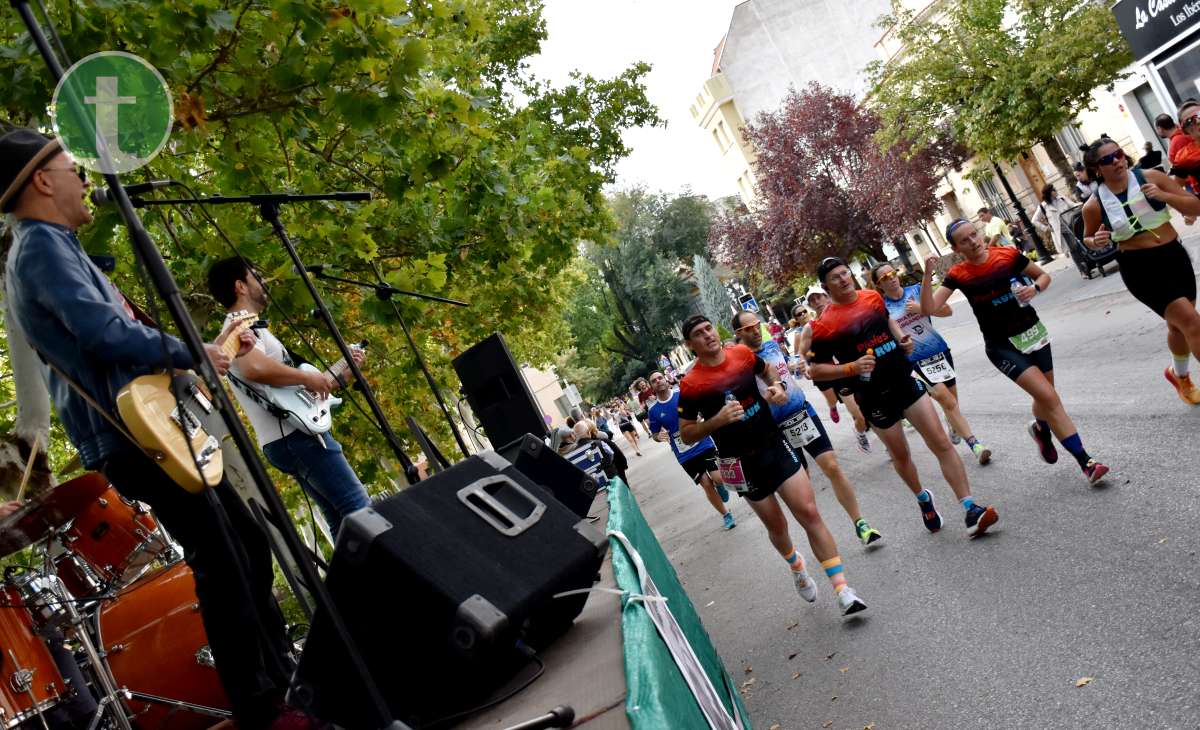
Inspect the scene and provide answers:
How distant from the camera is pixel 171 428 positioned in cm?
411

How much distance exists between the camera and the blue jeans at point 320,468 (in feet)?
19.6

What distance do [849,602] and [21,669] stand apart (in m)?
4.73

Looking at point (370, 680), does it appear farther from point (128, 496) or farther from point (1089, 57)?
point (1089, 57)

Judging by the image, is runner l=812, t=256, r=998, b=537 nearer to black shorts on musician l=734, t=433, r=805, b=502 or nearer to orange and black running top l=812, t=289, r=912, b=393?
orange and black running top l=812, t=289, r=912, b=393

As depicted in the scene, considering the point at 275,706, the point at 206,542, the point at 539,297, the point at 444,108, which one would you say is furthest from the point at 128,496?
the point at 539,297

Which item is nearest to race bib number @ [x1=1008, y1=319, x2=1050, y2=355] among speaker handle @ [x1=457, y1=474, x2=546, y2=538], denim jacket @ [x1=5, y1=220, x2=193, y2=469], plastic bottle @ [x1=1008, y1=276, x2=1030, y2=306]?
plastic bottle @ [x1=1008, y1=276, x2=1030, y2=306]

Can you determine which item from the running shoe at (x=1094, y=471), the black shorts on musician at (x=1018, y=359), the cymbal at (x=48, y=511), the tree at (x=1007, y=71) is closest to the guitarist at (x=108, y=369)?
the cymbal at (x=48, y=511)

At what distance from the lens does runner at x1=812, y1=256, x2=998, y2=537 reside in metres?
8.41

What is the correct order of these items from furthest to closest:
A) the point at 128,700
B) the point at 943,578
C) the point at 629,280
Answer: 1. the point at 629,280
2. the point at 943,578
3. the point at 128,700

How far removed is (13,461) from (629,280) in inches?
2973

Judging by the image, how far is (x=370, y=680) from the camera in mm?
3291

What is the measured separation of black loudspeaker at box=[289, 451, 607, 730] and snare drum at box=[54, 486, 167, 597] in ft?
13.1

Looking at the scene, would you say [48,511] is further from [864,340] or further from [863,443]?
[863,443]

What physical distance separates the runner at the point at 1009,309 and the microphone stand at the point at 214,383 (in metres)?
5.79
